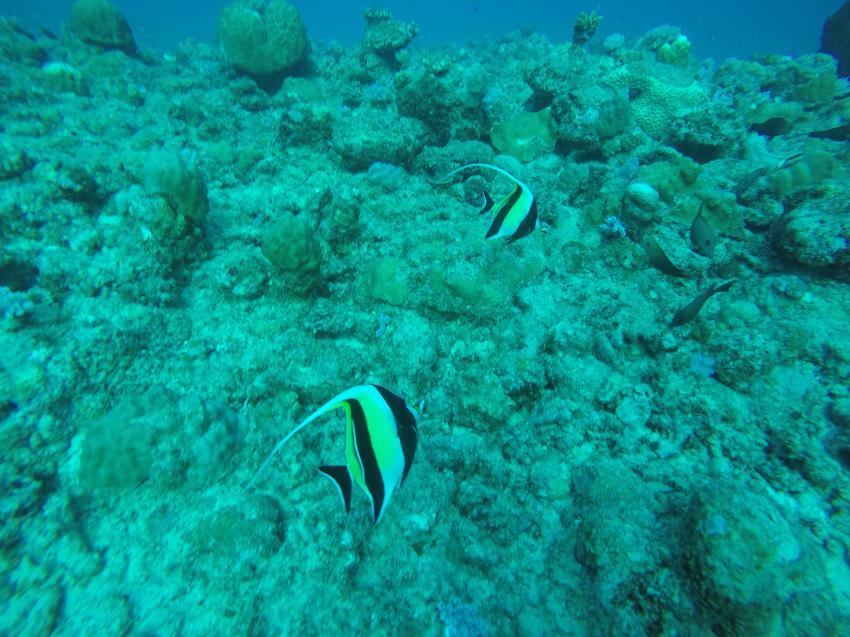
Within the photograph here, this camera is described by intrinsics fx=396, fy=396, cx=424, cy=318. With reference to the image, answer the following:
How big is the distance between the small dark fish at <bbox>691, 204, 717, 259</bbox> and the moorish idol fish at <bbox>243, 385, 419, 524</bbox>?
421 cm

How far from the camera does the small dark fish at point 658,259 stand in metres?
4.18

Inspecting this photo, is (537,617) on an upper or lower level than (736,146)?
lower

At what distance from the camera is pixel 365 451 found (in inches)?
59.9

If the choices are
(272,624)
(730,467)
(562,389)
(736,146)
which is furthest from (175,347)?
(736,146)

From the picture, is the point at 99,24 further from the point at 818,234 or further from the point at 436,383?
the point at 818,234

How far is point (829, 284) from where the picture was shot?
3738mm

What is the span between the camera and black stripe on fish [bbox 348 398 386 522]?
1.51 m

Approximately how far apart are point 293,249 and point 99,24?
11831 mm

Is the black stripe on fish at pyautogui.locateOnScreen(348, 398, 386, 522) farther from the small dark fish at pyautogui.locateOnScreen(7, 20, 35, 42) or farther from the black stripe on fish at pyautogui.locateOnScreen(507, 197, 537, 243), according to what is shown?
the small dark fish at pyautogui.locateOnScreen(7, 20, 35, 42)

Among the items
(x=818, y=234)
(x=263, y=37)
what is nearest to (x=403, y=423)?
(x=818, y=234)

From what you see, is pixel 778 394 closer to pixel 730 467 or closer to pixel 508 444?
pixel 730 467

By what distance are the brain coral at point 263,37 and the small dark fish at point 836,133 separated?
10.6 meters

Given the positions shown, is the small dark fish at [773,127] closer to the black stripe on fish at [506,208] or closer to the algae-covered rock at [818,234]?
the algae-covered rock at [818,234]

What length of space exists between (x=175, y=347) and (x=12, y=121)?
6.48m
